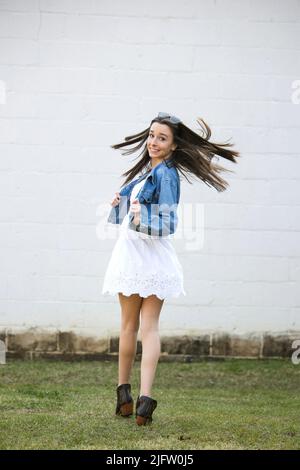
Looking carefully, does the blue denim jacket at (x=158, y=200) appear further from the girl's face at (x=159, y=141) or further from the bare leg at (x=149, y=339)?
the bare leg at (x=149, y=339)

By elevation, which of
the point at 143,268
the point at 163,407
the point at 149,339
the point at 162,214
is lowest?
the point at 163,407

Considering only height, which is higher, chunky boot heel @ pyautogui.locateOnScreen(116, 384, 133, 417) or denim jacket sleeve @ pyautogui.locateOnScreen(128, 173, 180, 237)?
denim jacket sleeve @ pyautogui.locateOnScreen(128, 173, 180, 237)

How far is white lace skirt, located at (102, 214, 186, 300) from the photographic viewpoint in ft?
16.2

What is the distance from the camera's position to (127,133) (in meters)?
7.48

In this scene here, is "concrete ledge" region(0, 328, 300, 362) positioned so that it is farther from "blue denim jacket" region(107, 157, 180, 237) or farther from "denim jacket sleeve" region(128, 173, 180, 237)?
"denim jacket sleeve" region(128, 173, 180, 237)

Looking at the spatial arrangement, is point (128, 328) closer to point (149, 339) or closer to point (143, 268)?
point (149, 339)

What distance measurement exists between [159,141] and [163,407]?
1685 millimetres

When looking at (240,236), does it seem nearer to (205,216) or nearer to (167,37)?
(205,216)

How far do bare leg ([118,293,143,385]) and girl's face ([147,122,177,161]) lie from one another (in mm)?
801

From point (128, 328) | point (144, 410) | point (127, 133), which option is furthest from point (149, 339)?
point (127, 133)

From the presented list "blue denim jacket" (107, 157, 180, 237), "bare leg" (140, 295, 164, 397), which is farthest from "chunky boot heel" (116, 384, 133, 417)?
"blue denim jacket" (107, 157, 180, 237)

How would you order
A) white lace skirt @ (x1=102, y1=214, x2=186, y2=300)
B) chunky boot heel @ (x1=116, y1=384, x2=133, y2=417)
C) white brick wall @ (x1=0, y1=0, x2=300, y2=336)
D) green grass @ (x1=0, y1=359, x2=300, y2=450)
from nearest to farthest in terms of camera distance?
green grass @ (x1=0, y1=359, x2=300, y2=450) → white lace skirt @ (x1=102, y1=214, x2=186, y2=300) → chunky boot heel @ (x1=116, y1=384, x2=133, y2=417) → white brick wall @ (x1=0, y1=0, x2=300, y2=336)
